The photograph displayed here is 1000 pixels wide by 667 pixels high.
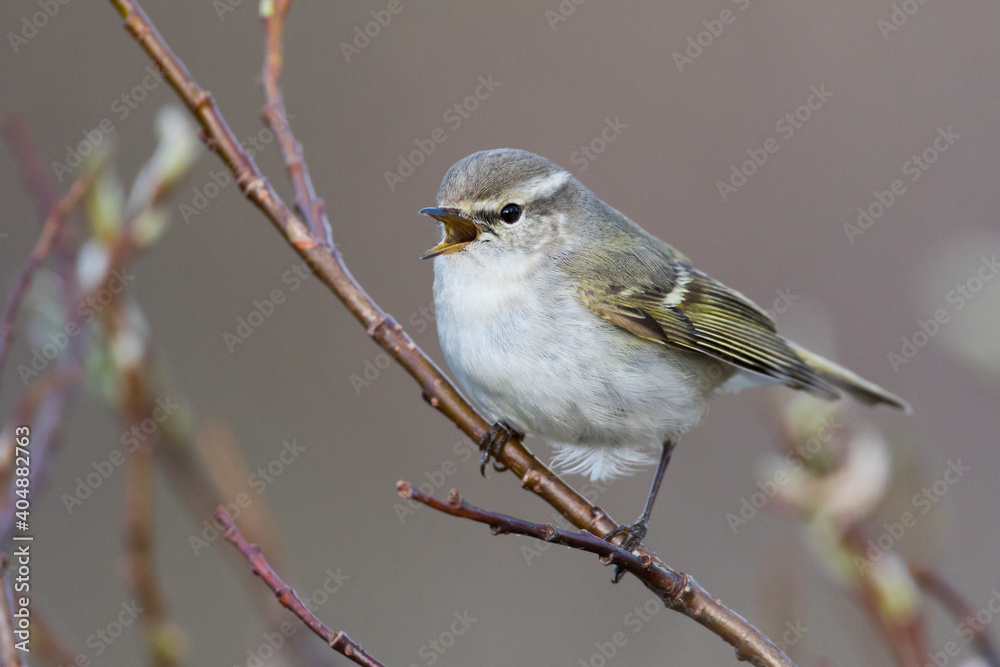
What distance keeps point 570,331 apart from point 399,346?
2.04ft

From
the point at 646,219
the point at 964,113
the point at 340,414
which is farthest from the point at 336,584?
the point at 964,113

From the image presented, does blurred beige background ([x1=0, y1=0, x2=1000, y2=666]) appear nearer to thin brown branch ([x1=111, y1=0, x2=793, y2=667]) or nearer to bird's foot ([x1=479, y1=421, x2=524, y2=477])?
bird's foot ([x1=479, y1=421, x2=524, y2=477])

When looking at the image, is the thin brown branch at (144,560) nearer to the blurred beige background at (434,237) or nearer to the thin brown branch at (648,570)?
the thin brown branch at (648,570)

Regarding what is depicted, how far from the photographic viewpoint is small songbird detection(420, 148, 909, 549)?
8.97ft

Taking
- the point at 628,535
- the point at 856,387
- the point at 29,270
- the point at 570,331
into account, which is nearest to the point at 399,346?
the point at 570,331

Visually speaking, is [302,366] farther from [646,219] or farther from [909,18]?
[909,18]

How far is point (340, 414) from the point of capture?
5656mm

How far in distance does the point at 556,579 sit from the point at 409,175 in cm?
280

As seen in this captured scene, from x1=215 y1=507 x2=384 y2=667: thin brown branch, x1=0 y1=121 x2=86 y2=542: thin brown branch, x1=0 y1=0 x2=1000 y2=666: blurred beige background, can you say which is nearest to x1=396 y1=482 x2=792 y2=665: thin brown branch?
x1=215 y1=507 x2=384 y2=667: thin brown branch

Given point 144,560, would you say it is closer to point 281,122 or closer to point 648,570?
point 648,570

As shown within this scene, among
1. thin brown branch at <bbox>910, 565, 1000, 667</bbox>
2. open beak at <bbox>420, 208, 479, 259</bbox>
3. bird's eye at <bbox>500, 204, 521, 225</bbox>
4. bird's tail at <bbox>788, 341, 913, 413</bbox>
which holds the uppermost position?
open beak at <bbox>420, 208, 479, 259</bbox>

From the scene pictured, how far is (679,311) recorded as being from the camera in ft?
10.7

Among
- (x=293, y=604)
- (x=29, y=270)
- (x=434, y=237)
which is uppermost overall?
(x=29, y=270)

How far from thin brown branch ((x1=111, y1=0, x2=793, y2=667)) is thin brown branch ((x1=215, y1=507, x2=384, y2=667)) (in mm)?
689
